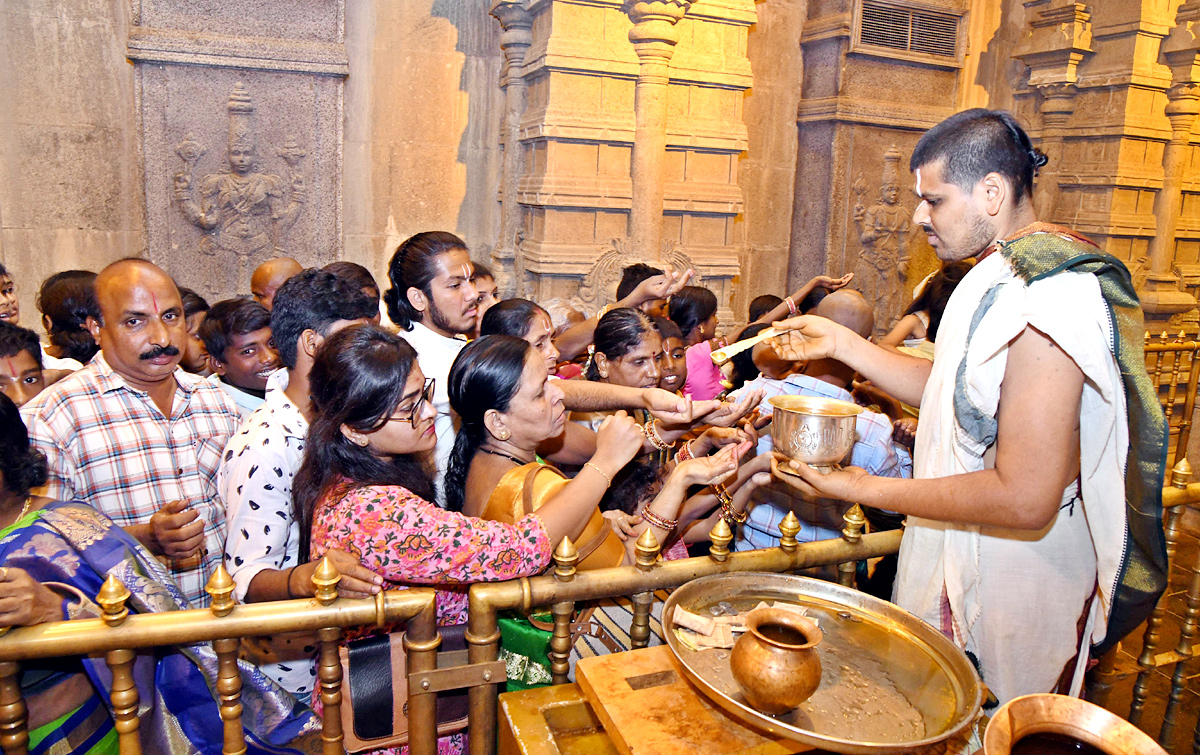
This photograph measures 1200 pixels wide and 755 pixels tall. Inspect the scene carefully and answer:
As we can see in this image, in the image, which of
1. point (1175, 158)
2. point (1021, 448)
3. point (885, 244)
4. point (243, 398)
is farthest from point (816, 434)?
point (1175, 158)

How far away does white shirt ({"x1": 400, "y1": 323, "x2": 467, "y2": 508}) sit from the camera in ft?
9.83

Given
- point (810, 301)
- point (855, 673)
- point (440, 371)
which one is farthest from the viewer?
point (810, 301)

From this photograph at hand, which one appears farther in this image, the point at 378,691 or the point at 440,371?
the point at 440,371

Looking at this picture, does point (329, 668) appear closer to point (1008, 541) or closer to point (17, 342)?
point (1008, 541)

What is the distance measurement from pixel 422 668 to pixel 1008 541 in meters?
1.48

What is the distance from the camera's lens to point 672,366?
3.86m

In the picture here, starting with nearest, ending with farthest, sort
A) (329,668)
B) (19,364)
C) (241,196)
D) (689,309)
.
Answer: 1. (329,668)
2. (19,364)
3. (689,309)
4. (241,196)

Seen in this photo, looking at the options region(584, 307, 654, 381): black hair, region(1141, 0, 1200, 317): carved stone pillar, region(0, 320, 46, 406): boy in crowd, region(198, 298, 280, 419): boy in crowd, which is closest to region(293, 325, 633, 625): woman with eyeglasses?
region(584, 307, 654, 381): black hair

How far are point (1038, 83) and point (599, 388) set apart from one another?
7.36 metres

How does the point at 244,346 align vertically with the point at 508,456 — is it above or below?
above

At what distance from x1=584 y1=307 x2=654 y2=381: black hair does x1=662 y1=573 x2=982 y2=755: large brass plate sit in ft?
5.20

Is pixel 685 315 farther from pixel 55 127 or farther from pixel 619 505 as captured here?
pixel 55 127

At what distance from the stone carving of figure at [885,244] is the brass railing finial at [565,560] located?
620 cm

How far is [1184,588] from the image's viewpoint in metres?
4.55
